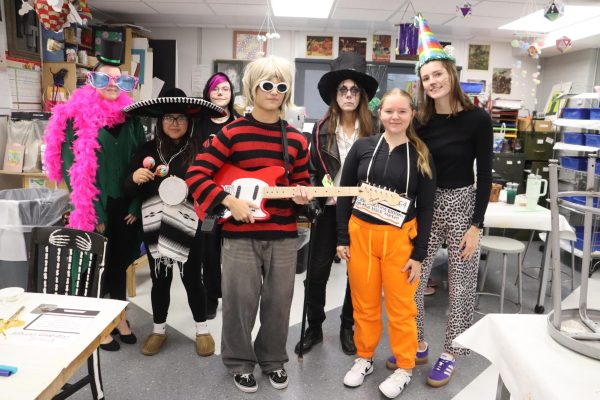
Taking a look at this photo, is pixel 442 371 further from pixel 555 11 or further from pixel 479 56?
pixel 479 56

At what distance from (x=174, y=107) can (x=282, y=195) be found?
792 mm

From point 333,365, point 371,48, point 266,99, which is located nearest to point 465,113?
point 266,99

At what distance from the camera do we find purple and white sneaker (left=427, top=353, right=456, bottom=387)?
215 cm

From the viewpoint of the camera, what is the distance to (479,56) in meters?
6.44

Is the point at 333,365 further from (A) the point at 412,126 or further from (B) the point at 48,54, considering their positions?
(B) the point at 48,54

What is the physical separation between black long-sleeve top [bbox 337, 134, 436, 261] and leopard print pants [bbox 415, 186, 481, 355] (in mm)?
130

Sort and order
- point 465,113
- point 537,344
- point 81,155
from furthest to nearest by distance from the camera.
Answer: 1. point 81,155
2. point 465,113
3. point 537,344

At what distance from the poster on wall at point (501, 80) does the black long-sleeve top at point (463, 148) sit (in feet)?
17.2

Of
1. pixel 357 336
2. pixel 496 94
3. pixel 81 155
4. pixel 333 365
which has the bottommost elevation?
pixel 333 365

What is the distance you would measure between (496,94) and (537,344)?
6312mm

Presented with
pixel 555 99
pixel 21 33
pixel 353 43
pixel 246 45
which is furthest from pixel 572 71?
pixel 21 33

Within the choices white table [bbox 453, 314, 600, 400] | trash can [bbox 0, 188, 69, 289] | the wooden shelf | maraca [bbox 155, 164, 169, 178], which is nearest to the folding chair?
maraca [bbox 155, 164, 169, 178]

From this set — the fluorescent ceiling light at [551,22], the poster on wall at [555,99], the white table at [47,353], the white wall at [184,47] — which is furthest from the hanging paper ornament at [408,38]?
the white wall at [184,47]

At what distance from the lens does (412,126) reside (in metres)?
2.02
